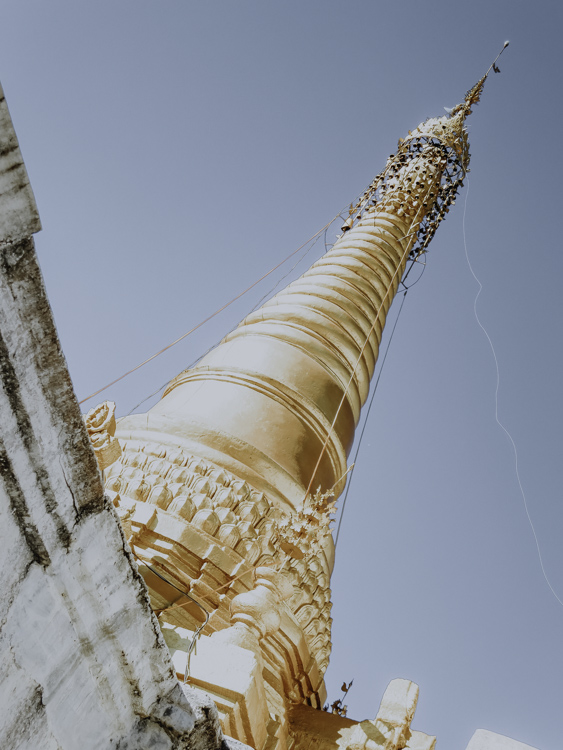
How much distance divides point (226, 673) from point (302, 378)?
144 inches

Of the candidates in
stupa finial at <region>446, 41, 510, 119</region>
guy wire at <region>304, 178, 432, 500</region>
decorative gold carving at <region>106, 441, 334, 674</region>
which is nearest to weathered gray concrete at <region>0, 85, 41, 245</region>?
decorative gold carving at <region>106, 441, 334, 674</region>

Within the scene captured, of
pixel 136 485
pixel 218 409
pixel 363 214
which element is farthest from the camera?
pixel 363 214

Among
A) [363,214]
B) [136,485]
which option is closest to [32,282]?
[136,485]

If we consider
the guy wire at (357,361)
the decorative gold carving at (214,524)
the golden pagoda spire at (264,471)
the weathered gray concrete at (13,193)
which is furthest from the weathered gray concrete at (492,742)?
the weathered gray concrete at (13,193)

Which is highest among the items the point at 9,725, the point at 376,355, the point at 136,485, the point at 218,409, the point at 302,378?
the point at 376,355

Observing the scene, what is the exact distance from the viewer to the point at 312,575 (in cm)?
570

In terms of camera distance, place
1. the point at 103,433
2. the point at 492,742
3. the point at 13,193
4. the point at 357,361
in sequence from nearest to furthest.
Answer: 1. the point at 13,193
2. the point at 492,742
3. the point at 103,433
4. the point at 357,361

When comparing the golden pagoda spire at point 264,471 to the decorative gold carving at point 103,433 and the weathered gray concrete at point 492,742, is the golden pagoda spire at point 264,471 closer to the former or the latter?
the decorative gold carving at point 103,433

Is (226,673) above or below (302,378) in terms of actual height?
below

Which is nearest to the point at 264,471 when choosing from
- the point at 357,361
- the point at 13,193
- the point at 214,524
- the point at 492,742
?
the point at 214,524

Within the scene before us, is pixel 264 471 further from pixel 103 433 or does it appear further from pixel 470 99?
pixel 470 99

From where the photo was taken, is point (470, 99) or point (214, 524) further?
point (470, 99)

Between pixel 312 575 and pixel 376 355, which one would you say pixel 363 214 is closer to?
pixel 376 355

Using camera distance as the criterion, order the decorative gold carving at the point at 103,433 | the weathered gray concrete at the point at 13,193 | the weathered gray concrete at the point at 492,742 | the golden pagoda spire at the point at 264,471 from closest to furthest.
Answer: the weathered gray concrete at the point at 13,193 → the weathered gray concrete at the point at 492,742 → the golden pagoda spire at the point at 264,471 → the decorative gold carving at the point at 103,433
